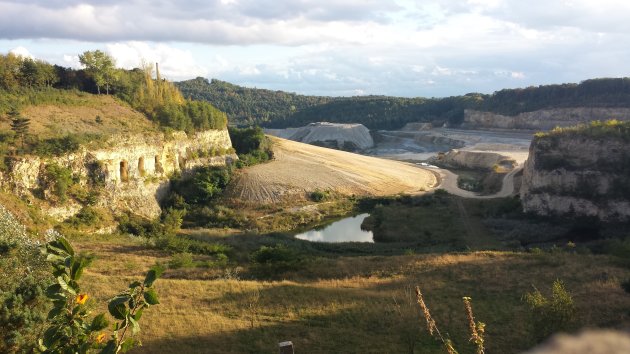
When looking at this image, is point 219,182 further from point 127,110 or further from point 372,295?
point 372,295

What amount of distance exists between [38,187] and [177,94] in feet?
82.4

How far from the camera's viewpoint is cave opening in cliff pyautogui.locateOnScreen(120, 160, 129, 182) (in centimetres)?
4353

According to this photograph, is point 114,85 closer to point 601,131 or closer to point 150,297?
point 601,131

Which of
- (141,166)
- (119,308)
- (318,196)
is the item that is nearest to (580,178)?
(318,196)

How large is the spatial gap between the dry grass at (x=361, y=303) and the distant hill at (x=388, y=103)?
84.9 m

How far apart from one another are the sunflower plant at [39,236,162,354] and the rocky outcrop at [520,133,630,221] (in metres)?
45.0

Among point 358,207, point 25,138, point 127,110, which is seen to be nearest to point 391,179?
point 358,207

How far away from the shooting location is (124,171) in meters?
43.8

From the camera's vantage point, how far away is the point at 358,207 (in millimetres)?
52781

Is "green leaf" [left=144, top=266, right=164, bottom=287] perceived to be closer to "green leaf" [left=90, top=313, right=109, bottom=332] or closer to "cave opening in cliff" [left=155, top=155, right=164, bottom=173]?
"green leaf" [left=90, top=313, right=109, bottom=332]

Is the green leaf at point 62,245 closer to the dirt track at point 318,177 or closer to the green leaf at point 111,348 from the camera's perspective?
the green leaf at point 111,348

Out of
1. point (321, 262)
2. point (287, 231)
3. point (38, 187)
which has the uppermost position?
point (38, 187)

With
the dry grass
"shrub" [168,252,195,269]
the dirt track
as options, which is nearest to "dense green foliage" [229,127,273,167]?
the dirt track

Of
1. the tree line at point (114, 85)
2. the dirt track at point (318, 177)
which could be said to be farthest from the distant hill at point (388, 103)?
the tree line at point (114, 85)
